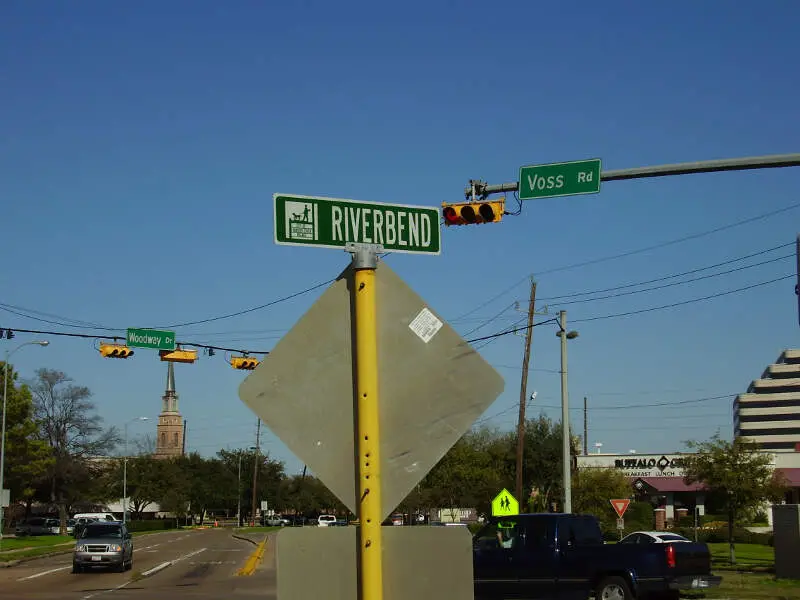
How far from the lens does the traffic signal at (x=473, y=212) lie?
1520cm

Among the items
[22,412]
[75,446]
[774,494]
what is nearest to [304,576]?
[774,494]

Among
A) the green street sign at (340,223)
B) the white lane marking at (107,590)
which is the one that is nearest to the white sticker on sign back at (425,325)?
the green street sign at (340,223)

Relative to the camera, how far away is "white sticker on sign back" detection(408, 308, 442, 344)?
4309mm

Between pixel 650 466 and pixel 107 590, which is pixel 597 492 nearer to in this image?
pixel 650 466

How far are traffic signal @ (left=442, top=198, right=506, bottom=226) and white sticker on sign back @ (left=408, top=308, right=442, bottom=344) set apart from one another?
10955mm

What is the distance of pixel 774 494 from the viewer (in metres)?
38.9

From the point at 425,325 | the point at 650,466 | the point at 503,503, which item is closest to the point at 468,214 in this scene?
the point at 425,325

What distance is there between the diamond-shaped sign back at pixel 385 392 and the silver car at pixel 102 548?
34006 mm

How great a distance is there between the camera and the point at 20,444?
62.8 metres

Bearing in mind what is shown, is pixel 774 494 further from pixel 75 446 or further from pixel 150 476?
pixel 150 476

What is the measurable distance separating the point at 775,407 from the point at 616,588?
167m

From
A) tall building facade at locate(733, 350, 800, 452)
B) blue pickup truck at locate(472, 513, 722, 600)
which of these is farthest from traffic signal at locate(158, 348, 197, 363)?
tall building facade at locate(733, 350, 800, 452)

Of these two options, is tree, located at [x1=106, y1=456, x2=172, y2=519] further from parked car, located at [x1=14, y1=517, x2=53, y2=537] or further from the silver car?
the silver car

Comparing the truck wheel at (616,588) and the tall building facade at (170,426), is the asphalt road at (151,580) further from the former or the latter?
the tall building facade at (170,426)
